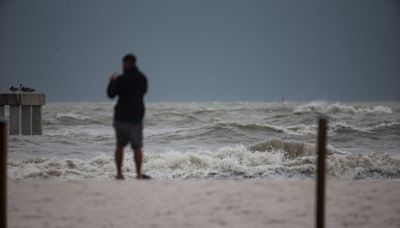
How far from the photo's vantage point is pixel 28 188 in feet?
23.9

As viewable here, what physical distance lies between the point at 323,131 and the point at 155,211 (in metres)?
2.17

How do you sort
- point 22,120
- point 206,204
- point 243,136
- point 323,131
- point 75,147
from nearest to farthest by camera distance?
point 323,131, point 206,204, point 75,147, point 22,120, point 243,136

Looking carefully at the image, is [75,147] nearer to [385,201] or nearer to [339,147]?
[339,147]

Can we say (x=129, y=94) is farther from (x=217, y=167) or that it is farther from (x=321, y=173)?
(x=217, y=167)

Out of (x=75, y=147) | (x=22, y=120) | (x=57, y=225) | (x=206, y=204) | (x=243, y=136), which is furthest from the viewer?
(x=243, y=136)

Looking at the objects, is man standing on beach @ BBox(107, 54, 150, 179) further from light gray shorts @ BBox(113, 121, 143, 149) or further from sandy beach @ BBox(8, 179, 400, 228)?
sandy beach @ BBox(8, 179, 400, 228)

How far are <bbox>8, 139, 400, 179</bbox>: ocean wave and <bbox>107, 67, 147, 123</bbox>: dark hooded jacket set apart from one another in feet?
18.8

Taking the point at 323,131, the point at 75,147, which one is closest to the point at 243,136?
the point at 75,147

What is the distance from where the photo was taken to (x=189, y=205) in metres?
6.64

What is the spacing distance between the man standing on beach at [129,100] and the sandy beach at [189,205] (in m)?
0.59

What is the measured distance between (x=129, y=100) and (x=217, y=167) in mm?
7392

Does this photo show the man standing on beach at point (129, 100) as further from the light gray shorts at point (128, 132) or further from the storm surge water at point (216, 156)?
the storm surge water at point (216, 156)

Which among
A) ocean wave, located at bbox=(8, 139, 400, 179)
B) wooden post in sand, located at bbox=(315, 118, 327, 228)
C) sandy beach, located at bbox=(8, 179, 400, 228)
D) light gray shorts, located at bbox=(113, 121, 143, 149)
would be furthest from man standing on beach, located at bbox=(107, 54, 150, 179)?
ocean wave, located at bbox=(8, 139, 400, 179)

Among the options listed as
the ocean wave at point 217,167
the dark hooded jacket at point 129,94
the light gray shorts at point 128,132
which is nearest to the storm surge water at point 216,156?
the ocean wave at point 217,167
